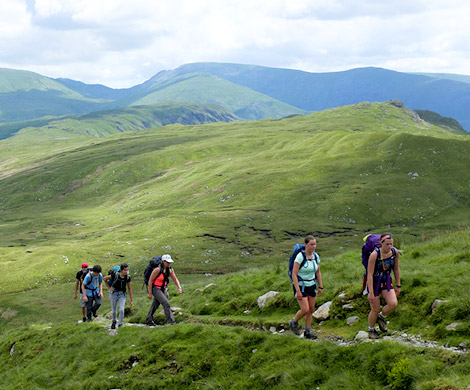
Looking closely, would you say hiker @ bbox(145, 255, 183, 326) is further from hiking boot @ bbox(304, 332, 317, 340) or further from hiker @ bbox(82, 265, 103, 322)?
hiking boot @ bbox(304, 332, 317, 340)

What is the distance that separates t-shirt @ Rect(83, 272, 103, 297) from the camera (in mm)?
26094

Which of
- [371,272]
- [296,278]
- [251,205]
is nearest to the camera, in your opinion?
[371,272]

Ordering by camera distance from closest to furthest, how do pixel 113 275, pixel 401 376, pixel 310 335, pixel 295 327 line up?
pixel 401 376, pixel 310 335, pixel 295 327, pixel 113 275

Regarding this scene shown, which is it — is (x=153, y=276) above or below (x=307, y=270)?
below

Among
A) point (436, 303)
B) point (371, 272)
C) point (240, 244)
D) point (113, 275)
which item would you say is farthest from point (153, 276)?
point (240, 244)

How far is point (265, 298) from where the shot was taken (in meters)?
23.0

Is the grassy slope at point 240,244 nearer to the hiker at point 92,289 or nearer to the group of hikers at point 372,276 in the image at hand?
the group of hikers at point 372,276

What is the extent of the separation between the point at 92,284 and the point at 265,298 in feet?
35.0

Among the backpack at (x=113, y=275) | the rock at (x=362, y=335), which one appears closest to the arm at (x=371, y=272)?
the rock at (x=362, y=335)

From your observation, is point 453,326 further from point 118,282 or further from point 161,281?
point 118,282

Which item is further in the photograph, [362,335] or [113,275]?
[113,275]

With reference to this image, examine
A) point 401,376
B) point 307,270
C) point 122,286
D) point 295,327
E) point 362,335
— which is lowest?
point 122,286

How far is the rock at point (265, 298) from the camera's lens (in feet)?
74.7

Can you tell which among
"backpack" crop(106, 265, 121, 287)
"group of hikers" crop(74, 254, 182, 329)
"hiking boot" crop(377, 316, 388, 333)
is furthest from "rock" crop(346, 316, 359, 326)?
"backpack" crop(106, 265, 121, 287)
